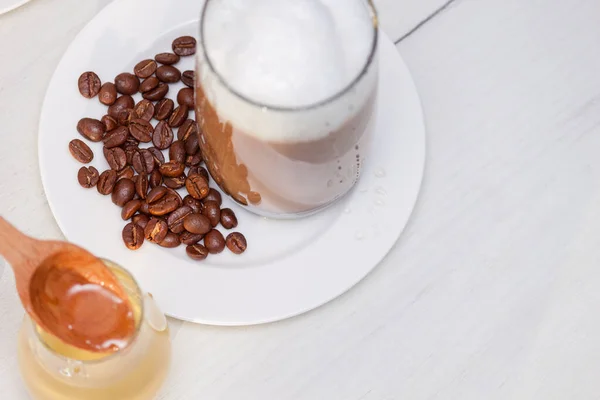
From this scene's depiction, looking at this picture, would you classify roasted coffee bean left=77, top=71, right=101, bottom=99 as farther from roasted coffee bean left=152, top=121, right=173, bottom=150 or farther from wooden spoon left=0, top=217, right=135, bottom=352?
wooden spoon left=0, top=217, right=135, bottom=352

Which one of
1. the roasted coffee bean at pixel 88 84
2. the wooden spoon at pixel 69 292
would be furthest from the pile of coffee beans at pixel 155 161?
the wooden spoon at pixel 69 292

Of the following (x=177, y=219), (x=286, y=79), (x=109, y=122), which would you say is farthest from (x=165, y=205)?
(x=286, y=79)

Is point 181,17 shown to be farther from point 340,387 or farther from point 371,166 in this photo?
point 340,387

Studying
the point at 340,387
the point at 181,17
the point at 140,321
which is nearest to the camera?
the point at 140,321

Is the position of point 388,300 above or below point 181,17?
below

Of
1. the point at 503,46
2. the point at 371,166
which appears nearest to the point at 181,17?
the point at 371,166

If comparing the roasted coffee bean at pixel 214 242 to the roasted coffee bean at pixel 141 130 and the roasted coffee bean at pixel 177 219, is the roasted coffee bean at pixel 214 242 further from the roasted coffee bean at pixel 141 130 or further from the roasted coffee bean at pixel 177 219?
the roasted coffee bean at pixel 141 130
